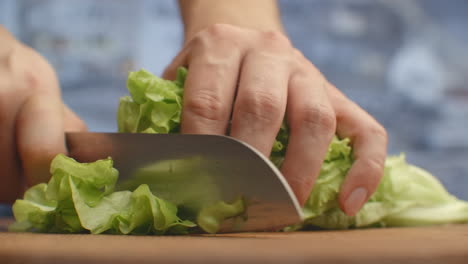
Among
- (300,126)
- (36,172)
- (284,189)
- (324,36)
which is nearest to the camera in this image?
(284,189)

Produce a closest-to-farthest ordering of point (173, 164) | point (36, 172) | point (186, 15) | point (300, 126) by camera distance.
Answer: point (173, 164) < point (300, 126) < point (36, 172) < point (186, 15)

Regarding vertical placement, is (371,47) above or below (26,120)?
above

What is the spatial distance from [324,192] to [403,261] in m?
0.91

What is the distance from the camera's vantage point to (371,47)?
12.2 feet

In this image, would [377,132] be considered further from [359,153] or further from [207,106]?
[207,106]

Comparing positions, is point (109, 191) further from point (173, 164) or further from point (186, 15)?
point (186, 15)

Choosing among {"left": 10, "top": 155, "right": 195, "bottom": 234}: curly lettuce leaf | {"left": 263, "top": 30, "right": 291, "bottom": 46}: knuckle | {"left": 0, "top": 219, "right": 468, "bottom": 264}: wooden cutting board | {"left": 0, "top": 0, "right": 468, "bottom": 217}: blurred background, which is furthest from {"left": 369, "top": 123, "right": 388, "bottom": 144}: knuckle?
{"left": 0, "top": 0, "right": 468, "bottom": 217}: blurred background

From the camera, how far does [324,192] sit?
1.74 metres

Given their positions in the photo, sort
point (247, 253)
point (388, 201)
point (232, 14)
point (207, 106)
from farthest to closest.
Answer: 1. point (232, 14)
2. point (388, 201)
3. point (207, 106)
4. point (247, 253)

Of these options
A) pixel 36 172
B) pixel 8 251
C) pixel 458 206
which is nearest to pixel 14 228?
pixel 36 172

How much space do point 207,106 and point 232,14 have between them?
684 mm

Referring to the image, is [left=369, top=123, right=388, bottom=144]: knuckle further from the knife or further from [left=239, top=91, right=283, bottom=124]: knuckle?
the knife

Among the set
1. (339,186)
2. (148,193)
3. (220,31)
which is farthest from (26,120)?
(339,186)

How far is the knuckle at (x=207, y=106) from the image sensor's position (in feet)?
4.89
